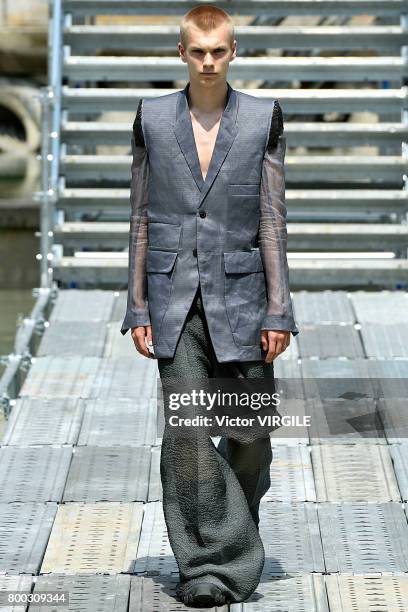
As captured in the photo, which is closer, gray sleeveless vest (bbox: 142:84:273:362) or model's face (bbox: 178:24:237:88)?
model's face (bbox: 178:24:237:88)

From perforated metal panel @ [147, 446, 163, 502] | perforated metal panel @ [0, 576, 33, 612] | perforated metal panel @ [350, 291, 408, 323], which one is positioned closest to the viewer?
perforated metal panel @ [0, 576, 33, 612]

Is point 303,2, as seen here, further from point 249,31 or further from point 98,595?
point 98,595

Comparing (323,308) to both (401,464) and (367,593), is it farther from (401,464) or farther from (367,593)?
(367,593)

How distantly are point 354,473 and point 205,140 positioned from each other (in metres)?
2.23

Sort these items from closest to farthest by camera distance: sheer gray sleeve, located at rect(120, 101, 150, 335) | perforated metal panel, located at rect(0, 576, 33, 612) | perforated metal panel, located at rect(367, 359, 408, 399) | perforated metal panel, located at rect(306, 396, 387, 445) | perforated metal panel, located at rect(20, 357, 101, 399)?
sheer gray sleeve, located at rect(120, 101, 150, 335) < perforated metal panel, located at rect(0, 576, 33, 612) < perforated metal panel, located at rect(306, 396, 387, 445) < perforated metal panel, located at rect(367, 359, 408, 399) < perforated metal panel, located at rect(20, 357, 101, 399)

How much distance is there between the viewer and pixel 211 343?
5660mm

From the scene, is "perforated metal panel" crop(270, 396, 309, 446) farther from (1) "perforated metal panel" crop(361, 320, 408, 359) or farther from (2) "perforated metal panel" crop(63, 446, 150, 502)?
(1) "perforated metal panel" crop(361, 320, 408, 359)

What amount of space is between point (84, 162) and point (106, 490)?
15.4 ft

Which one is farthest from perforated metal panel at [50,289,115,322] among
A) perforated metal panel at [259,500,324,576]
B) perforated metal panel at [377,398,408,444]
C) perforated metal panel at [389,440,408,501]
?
perforated metal panel at [259,500,324,576]

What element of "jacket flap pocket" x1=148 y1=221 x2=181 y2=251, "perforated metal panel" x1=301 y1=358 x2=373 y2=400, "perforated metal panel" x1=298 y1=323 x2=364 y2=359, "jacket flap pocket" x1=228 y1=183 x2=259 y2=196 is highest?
"perforated metal panel" x1=298 y1=323 x2=364 y2=359

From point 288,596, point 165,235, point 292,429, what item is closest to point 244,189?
point 165,235

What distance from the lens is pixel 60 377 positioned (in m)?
8.88

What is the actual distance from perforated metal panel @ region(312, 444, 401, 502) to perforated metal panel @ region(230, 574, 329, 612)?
992mm

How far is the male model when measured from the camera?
5.64m
